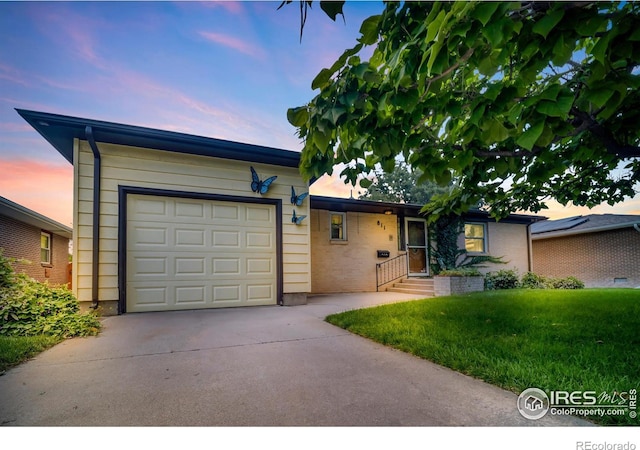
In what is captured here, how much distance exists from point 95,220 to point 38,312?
1.59 metres

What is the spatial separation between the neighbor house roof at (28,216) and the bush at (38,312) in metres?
4.95

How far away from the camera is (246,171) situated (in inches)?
241

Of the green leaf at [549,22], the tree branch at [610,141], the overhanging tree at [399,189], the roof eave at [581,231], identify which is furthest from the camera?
the overhanging tree at [399,189]

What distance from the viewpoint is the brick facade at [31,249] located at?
28.9 ft

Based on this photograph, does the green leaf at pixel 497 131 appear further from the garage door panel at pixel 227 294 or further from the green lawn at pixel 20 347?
the garage door panel at pixel 227 294

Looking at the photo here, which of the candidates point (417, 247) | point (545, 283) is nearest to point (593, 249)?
point (545, 283)

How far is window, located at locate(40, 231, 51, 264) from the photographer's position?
36.8 ft

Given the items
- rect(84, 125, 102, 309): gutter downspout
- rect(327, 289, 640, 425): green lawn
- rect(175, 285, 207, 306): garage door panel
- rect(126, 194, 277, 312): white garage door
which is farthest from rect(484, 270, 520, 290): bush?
rect(84, 125, 102, 309): gutter downspout

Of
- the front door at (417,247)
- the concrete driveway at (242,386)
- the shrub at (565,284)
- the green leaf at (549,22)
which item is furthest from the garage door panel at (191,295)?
the shrub at (565,284)

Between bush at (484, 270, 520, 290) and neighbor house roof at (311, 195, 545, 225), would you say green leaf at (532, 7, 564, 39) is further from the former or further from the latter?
bush at (484, 270, 520, 290)

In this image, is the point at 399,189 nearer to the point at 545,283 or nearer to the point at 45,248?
the point at 545,283

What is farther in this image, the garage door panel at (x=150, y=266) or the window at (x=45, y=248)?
the window at (x=45, y=248)

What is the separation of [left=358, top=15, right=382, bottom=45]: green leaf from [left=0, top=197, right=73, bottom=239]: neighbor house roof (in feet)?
30.8

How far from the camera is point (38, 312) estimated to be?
Answer: 12.6ft
